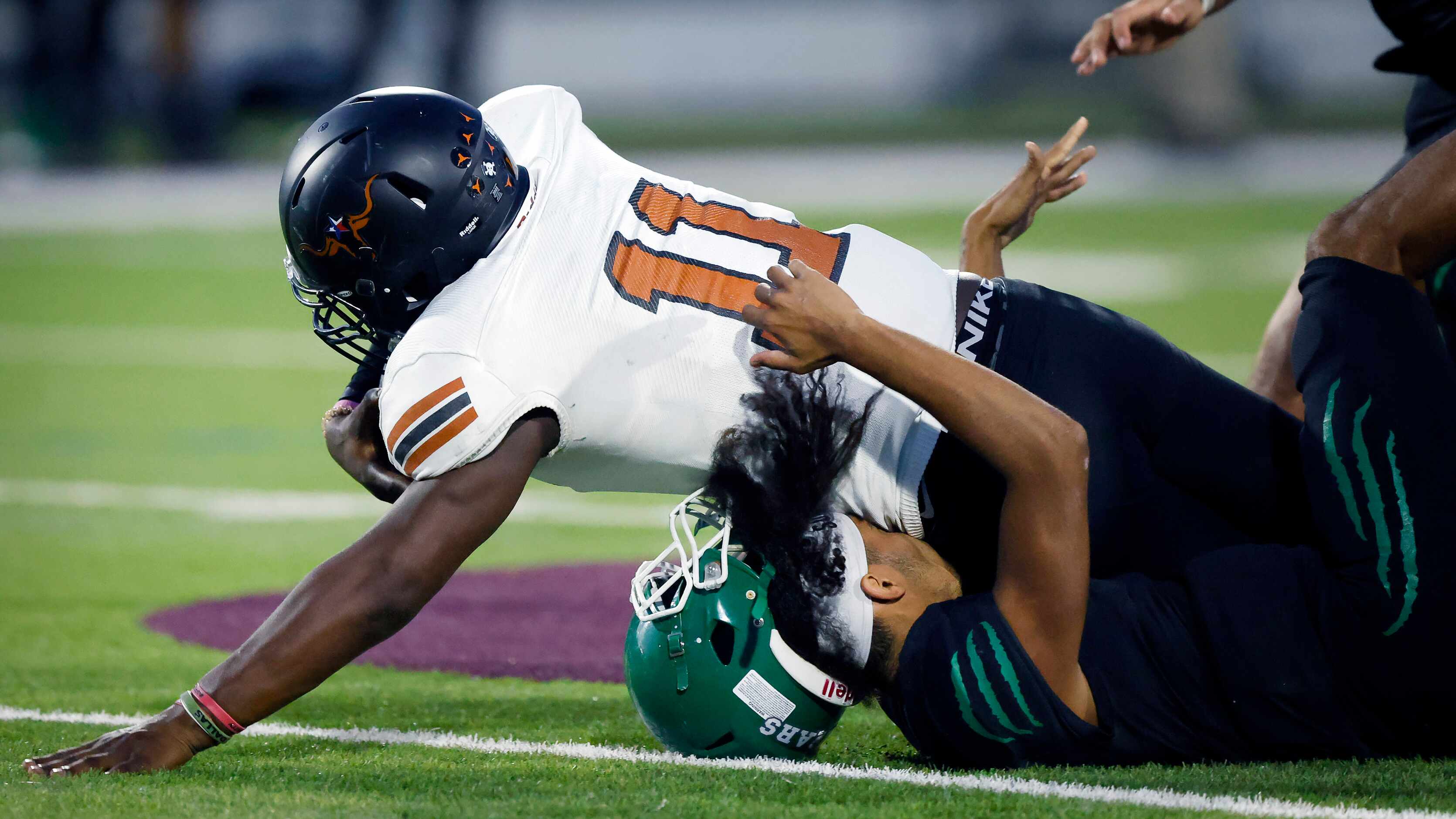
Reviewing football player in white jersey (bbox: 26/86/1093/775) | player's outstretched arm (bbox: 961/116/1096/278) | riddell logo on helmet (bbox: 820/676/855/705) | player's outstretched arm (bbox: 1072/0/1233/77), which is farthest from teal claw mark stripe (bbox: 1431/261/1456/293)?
riddell logo on helmet (bbox: 820/676/855/705)

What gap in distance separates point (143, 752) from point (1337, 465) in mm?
2541

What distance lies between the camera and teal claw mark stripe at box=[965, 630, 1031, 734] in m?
3.43

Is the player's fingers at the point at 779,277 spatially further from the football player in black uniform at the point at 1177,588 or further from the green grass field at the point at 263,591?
the green grass field at the point at 263,591

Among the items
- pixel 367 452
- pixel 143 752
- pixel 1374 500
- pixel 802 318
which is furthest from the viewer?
pixel 367 452

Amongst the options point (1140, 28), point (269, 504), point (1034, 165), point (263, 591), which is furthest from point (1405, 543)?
point (269, 504)

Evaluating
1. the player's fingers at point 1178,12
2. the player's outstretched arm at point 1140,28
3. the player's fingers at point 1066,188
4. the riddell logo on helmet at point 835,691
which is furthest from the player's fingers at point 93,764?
the player's fingers at point 1178,12

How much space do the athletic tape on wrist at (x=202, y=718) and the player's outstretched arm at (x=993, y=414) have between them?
1.30 meters

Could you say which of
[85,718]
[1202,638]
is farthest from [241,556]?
[1202,638]

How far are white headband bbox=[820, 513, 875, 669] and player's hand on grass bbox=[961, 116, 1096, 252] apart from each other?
1142 millimetres

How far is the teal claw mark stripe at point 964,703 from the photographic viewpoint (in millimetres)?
3449

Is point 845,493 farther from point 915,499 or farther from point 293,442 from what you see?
point 293,442

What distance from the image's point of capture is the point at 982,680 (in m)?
3.43

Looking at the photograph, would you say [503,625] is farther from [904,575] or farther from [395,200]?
[395,200]

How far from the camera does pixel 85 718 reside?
13.6 ft
